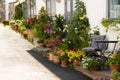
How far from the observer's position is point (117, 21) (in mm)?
11500

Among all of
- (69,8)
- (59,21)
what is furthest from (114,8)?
(59,21)

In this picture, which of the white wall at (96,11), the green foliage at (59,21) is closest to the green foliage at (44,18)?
the green foliage at (59,21)

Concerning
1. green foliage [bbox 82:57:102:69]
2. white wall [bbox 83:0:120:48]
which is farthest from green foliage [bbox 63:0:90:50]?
green foliage [bbox 82:57:102:69]

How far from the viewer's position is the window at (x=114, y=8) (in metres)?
12.2

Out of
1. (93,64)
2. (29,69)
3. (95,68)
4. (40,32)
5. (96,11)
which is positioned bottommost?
(29,69)

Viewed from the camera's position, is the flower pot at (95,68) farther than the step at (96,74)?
Yes

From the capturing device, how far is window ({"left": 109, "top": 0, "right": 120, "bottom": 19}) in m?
12.2

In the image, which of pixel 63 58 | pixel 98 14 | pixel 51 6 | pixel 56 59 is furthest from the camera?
pixel 51 6

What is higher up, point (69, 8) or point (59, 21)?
point (69, 8)

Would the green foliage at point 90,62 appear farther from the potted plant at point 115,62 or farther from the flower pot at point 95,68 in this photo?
the potted plant at point 115,62

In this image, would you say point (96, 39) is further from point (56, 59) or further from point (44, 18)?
point (44, 18)

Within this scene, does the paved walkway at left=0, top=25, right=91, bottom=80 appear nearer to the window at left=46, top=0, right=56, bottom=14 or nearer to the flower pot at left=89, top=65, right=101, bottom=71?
the flower pot at left=89, top=65, right=101, bottom=71

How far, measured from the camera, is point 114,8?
12.4 meters

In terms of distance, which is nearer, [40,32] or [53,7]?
[40,32]
